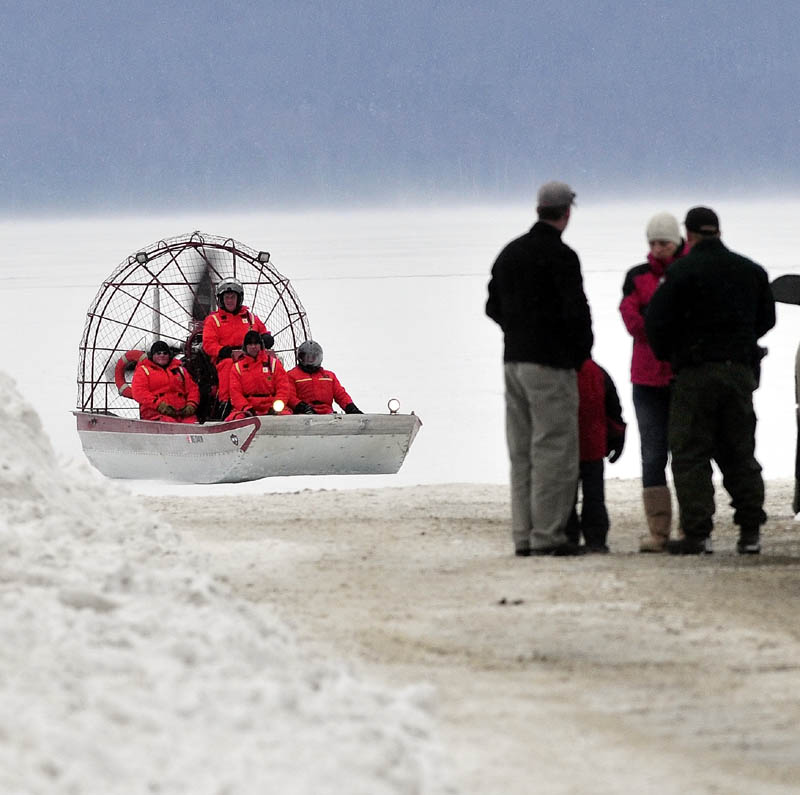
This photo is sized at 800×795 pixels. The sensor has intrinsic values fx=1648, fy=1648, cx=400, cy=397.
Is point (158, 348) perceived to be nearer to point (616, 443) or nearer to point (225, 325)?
point (225, 325)

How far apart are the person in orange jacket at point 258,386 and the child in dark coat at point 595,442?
644 centimetres

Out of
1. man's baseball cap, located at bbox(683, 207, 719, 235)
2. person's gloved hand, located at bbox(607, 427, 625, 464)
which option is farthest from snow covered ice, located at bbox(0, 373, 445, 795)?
man's baseball cap, located at bbox(683, 207, 719, 235)

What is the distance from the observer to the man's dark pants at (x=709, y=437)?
7695mm

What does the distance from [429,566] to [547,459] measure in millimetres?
784

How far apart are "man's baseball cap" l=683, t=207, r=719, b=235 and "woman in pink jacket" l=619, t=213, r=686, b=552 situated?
23cm

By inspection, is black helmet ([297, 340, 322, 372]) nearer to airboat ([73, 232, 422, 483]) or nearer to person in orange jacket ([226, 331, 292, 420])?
person in orange jacket ([226, 331, 292, 420])

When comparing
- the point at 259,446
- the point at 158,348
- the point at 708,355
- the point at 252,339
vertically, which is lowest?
the point at 259,446

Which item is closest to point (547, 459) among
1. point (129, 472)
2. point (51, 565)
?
point (51, 565)

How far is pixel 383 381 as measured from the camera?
92.9 ft

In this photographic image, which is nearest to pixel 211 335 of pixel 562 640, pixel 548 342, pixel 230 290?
pixel 230 290

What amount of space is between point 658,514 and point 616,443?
16.5 inches

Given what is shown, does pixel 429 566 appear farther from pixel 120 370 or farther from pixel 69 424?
pixel 69 424

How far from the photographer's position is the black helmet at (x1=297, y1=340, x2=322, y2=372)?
14312 millimetres

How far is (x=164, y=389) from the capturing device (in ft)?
49.7
